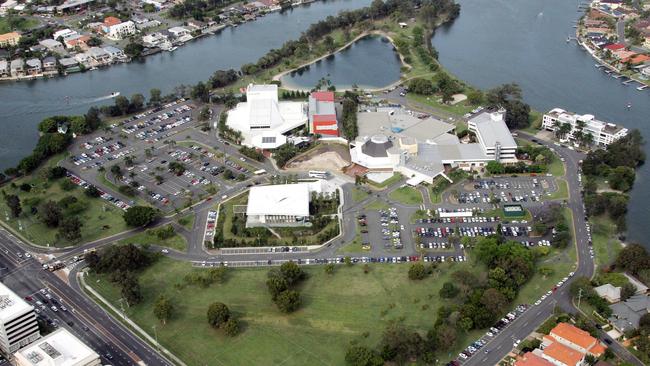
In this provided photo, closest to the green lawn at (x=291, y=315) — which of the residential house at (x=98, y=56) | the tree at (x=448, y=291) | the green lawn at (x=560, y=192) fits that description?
the tree at (x=448, y=291)

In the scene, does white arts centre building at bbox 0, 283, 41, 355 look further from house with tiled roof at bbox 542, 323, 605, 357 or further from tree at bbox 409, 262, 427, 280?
house with tiled roof at bbox 542, 323, 605, 357

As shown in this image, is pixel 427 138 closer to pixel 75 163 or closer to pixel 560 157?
pixel 560 157

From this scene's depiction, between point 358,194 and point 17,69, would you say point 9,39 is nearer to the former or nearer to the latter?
point 17,69

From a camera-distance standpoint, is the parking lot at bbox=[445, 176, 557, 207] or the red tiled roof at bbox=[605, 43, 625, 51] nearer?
the parking lot at bbox=[445, 176, 557, 207]

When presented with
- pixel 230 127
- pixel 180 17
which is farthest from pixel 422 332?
pixel 180 17

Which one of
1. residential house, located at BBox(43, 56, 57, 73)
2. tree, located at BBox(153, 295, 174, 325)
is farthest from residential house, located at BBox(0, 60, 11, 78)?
tree, located at BBox(153, 295, 174, 325)

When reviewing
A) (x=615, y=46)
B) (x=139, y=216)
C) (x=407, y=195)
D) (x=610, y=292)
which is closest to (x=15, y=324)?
(x=139, y=216)

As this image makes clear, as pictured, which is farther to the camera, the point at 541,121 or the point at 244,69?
the point at 244,69

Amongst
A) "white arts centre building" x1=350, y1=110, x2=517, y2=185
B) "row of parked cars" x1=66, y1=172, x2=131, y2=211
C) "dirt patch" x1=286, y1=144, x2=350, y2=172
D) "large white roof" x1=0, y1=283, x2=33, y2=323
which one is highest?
"large white roof" x1=0, y1=283, x2=33, y2=323

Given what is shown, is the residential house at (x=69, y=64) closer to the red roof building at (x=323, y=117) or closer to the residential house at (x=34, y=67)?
the residential house at (x=34, y=67)
